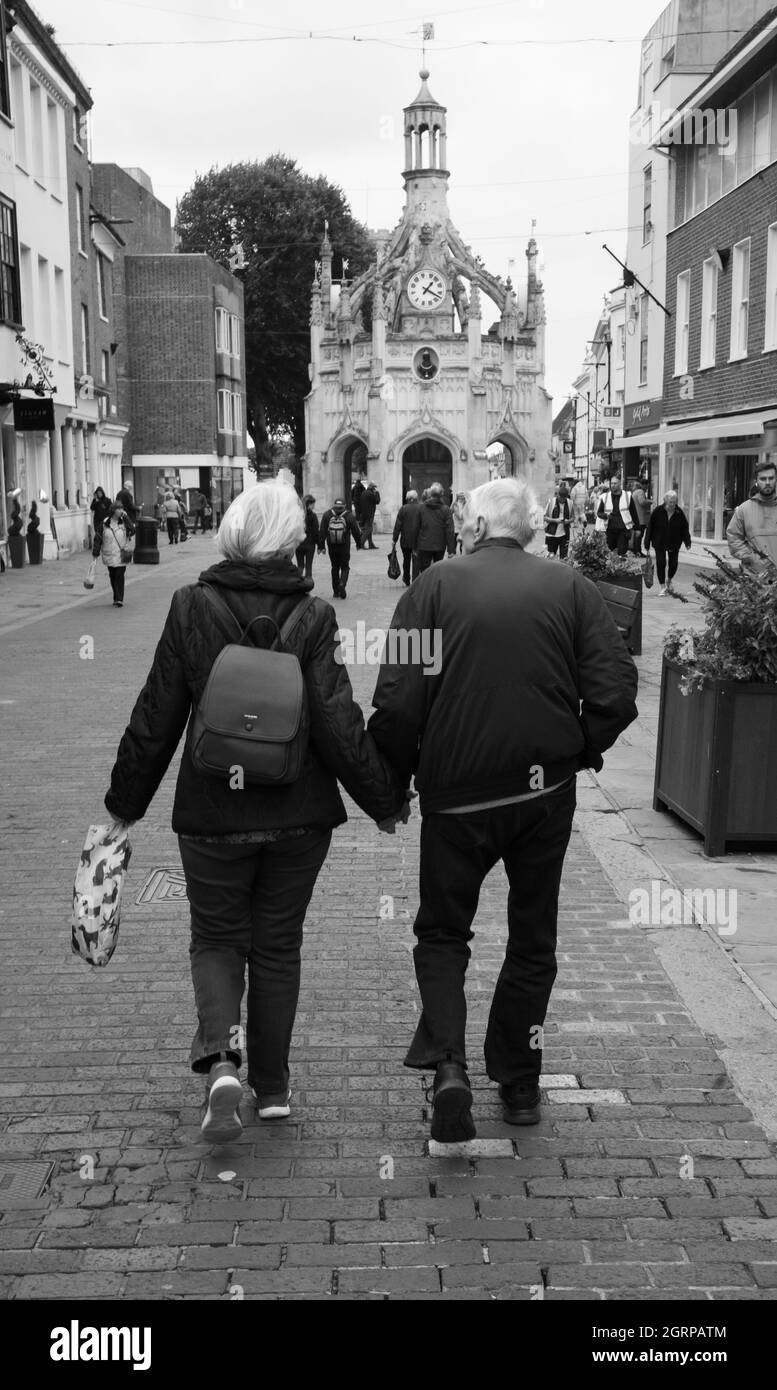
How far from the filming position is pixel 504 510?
430 cm

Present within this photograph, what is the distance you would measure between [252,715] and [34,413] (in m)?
25.8

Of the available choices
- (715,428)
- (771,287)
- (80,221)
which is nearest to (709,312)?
(715,428)

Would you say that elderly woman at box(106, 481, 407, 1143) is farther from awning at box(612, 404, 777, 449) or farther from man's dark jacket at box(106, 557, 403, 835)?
awning at box(612, 404, 777, 449)

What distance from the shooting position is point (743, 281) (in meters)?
27.8

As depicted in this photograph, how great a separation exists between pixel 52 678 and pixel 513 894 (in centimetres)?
1063

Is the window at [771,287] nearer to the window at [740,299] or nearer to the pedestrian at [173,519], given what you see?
the window at [740,299]

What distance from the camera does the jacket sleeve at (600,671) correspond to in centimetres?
423

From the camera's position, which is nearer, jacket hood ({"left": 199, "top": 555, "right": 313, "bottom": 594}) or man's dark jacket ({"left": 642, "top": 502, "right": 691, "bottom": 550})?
jacket hood ({"left": 199, "top": 555, "right": 313, "bottom": 594})

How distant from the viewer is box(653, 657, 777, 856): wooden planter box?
7.30 m

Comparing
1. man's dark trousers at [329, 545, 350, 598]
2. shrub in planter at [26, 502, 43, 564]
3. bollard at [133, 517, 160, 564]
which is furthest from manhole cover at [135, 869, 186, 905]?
bollard at [133, 517, 160, 564]

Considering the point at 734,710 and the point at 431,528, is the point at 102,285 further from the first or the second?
the point at 734,710

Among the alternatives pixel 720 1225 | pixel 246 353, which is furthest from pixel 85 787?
pixel 246 353

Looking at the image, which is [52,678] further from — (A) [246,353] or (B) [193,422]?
(A) [246,353]

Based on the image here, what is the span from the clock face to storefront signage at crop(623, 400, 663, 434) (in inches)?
1314
